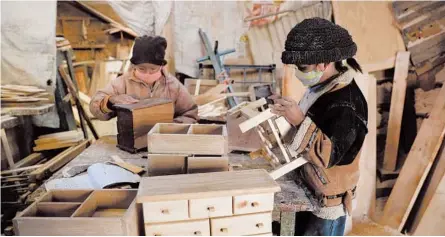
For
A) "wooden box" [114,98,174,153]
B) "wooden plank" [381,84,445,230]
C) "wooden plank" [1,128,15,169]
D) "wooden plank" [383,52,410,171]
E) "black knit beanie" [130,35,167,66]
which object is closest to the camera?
"wooden box" [114,98,174,153]

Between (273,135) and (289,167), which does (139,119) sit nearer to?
(273,135)

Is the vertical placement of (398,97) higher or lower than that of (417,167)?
higher

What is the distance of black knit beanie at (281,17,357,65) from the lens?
5.00ft

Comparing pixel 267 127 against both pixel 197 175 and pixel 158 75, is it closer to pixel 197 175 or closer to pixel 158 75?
pixel 197 175

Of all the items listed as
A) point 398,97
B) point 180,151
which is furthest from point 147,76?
point 398,97

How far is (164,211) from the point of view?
1146mm

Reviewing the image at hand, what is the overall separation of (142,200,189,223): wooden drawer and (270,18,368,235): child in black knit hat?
2.19 feet

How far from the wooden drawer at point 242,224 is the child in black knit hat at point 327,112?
0.46 m

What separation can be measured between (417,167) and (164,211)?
10.7 ft

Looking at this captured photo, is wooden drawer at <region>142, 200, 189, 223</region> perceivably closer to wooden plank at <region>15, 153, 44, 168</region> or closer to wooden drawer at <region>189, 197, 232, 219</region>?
wooden drawer at <region>189, 197, 232, 219</region>

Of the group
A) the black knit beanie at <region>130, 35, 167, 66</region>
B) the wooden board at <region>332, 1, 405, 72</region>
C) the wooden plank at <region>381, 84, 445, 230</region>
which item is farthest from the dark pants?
the wooden board at <region>332, 1, 405, 72</region>

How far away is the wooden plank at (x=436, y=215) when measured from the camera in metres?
3.19

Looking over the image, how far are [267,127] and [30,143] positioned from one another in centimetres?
383

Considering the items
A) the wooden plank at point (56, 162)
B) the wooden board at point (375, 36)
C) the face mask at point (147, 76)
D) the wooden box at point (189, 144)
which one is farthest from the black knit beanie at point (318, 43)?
the wooden plank at point (56, 162)
